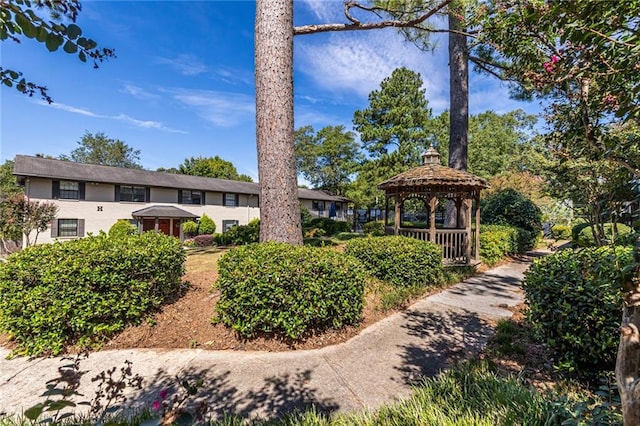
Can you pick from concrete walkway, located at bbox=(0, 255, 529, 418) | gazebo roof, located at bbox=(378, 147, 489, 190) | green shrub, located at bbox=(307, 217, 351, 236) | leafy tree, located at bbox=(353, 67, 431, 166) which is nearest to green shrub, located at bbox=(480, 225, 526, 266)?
gazebo roof, located at bbox=(378, 147, 489, 190)

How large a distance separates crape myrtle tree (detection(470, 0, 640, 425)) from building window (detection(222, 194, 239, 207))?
930 inches

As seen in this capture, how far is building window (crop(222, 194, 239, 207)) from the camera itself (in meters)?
24.5

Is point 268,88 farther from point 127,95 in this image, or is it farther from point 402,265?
point 127,95

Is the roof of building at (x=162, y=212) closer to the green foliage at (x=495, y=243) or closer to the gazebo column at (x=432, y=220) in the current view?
the gazebo column at (x=432, y=220)

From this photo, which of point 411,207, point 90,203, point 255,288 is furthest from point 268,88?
point 411,207

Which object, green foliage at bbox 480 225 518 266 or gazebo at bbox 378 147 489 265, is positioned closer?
gazebo at bbox 378 147 489 265

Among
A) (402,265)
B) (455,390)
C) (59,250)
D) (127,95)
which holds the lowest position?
(455,390)

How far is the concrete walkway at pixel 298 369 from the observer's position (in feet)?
9.10

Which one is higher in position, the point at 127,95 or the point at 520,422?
the point at 127,95

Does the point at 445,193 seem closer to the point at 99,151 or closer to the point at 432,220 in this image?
the point at 432,220

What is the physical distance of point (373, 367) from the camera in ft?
11.0

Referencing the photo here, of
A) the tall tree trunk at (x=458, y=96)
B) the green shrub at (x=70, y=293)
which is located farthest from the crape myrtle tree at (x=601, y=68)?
the tall tree trunk at (x=458, y=96)

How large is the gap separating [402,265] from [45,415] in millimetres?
5771

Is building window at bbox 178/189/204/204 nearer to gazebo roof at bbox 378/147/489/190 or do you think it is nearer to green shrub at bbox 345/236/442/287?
gazebo roof at bbox 378/147/489/190
